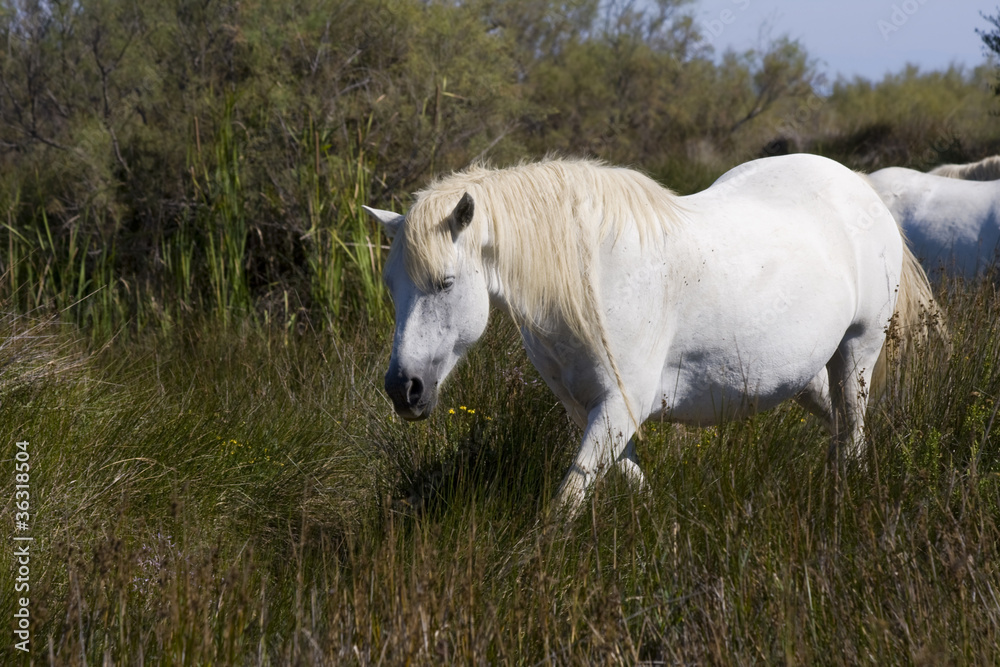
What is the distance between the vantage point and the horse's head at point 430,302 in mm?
2600

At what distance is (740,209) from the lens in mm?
3314

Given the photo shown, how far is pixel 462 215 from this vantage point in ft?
8.64

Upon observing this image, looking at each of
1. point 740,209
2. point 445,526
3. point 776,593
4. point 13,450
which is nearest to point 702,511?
point 776,593

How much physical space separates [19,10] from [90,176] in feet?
7.37

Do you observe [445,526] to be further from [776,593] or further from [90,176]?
[90,176]

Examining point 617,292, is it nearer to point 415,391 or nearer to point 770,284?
point 770,284

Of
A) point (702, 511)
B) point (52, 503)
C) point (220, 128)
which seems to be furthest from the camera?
point (220, 128)

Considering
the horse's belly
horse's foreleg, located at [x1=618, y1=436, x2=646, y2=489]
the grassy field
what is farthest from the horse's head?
the horse's belly

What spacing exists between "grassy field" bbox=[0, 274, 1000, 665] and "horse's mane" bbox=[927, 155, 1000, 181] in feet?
8.80

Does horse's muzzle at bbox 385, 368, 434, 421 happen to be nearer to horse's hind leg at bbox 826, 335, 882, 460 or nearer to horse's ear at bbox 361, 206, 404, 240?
horse's ear at bbox 361, 206, 404, 240

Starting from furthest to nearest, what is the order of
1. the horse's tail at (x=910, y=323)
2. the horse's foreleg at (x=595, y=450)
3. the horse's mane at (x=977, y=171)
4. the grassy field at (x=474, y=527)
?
the horse's mane at (x=977, y=171)
the horse's tail at (x=910, y=323)
the horse's foreleg at (x=595, y=450)
the grassy field at (x=474, y=527)

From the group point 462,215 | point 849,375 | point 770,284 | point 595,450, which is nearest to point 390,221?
point 462,215

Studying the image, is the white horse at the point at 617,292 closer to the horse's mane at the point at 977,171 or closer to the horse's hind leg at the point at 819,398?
the horse's hind leg at the point at 819,398

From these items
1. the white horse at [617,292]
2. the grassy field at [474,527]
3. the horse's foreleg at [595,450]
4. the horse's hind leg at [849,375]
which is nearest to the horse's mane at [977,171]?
the grassy field at [474,527]
